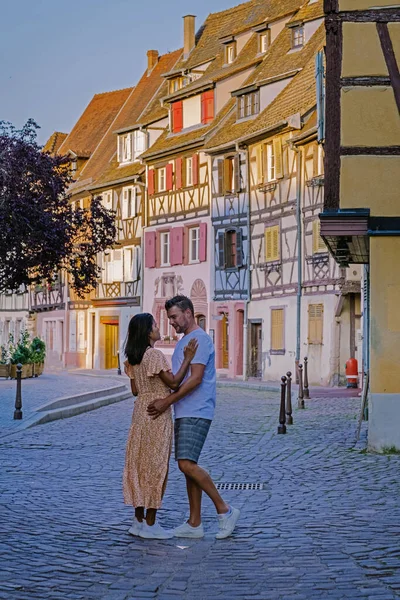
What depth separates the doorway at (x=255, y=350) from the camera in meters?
44.0

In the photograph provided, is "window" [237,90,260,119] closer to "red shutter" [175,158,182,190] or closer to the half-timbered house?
"red shutter" [175,158,182,190]

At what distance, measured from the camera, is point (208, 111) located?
5019cm

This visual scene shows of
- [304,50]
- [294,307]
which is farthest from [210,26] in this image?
[294,307]

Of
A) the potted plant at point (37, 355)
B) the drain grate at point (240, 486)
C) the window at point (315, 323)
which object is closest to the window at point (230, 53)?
the potted plant at point (37, 355)

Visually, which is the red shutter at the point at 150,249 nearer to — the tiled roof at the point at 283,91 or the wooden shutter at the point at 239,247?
the tiled roof at the point at 283,91

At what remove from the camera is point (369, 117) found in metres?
15.5

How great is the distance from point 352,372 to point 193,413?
26632mm

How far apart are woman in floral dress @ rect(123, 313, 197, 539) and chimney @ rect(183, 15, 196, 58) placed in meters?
49.0

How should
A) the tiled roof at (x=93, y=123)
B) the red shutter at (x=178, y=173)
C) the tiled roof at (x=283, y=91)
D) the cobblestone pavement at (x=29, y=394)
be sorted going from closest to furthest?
the cobblestone pavement at (x=29, y=394) < the tiled roof at (x=283, y=91) < the red shutter at (x=178, y=173) < the tiled roof at (x=93, y=123)

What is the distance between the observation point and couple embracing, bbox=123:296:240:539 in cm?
869

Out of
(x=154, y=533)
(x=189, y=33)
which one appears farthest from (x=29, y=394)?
(x=189, y=33)

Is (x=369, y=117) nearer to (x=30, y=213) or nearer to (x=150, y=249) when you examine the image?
(x=30, y=213)

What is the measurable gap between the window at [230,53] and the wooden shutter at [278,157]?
35.7 feet

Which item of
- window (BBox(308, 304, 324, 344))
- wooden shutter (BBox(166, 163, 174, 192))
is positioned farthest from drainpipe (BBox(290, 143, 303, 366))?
wooden shutter (BBox(166, 163, 174, 192))
